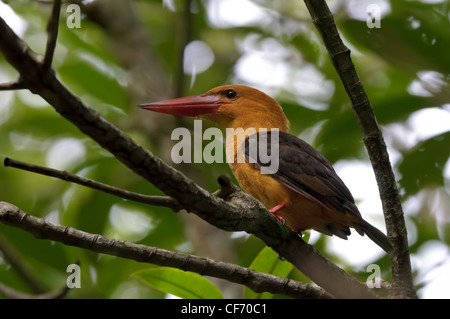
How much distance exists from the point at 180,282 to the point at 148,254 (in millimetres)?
769

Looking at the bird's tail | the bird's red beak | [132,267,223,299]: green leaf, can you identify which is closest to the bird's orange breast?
the bird's tail

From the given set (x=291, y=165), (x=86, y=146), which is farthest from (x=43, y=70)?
(x=86, y=146)

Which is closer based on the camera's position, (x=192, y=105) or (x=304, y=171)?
(x=304, y=171)

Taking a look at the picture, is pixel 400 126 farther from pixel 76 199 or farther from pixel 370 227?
pixel 76 199

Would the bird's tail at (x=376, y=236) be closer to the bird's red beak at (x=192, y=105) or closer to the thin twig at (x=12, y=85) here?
the bird's red beak at (x=192, y=105)

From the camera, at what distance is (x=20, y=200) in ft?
15.7

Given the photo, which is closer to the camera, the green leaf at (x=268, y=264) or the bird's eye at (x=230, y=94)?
the green leaf at (x=268, y=264)

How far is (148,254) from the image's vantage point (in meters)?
2.35

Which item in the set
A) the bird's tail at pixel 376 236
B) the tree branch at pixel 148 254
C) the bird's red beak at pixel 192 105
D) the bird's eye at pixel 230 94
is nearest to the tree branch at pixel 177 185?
the tree branch at pixel 148 254

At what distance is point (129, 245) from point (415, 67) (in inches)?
98.7

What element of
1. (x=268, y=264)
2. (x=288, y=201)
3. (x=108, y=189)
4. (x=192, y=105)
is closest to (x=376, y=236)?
(x=288, y=201)

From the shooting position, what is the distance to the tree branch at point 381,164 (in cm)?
256

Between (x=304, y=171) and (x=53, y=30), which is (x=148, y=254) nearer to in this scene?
(x=53, y=30)

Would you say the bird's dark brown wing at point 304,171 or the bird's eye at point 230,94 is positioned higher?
the bird's eye at point 230,94
